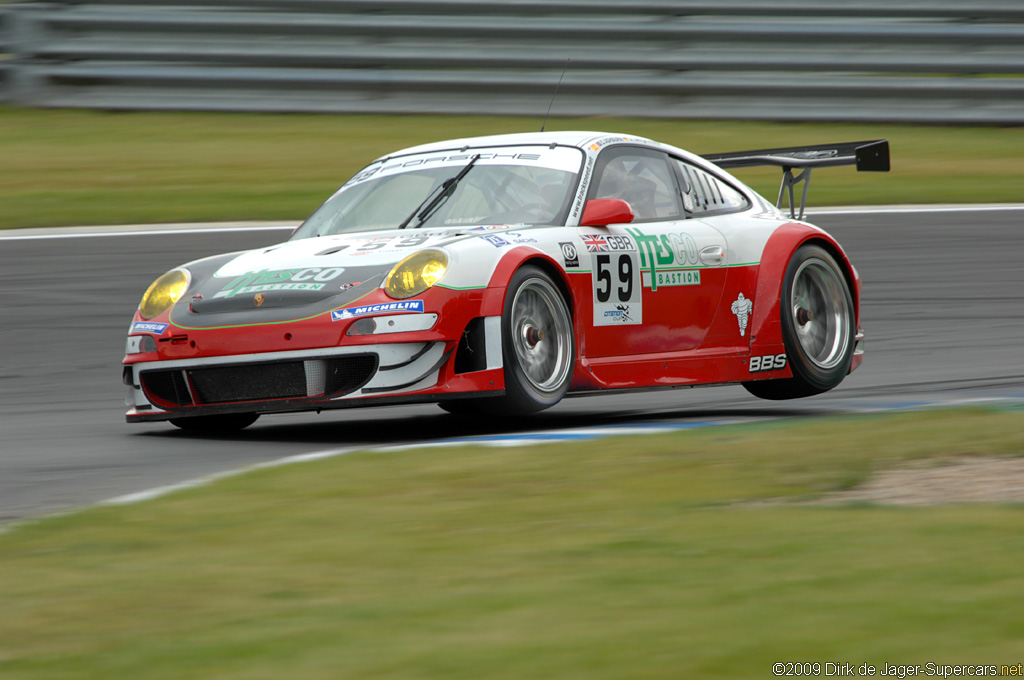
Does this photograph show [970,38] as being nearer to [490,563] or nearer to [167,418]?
[167,418]

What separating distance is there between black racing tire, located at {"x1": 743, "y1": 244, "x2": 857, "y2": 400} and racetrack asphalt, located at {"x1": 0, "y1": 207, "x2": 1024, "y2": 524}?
12 cm

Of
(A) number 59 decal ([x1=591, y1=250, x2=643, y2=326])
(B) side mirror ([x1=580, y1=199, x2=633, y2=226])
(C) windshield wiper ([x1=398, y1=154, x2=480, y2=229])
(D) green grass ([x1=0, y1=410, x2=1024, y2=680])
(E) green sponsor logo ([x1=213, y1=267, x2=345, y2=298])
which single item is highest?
(C) windshield wiper ([x1=398, y1=154, x2=480, y2=229])

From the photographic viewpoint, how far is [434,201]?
7.10 m

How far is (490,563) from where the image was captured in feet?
12.2

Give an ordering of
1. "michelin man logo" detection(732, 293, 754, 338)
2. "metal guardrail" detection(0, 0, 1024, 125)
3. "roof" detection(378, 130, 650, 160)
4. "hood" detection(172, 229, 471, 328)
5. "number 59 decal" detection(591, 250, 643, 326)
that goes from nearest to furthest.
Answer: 1. "hood" detection(172, 229, 471, 328)
2. "number 59 decal" detection(591, 250, 643, 326)
3. "roof" detection(378, 130, 650, 160)
4. "michelin man logo" detection(732, 293, 754, 338)
5. "metal guardrail" detection(0, 0, 1024, 125)

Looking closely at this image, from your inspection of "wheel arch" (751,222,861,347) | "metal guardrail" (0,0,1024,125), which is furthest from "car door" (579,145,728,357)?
"metal guardrail" (0,0,1024,125)

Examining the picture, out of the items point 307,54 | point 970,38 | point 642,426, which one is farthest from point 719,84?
point 642,426

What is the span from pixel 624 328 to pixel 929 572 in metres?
3.45

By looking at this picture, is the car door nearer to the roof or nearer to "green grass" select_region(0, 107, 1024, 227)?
the roof

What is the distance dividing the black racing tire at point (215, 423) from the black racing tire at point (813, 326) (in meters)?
2.52

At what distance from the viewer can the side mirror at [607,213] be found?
6.79 meters

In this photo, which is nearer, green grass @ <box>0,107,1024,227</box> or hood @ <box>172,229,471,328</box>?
hood @ <box>172,229,471,328</box>

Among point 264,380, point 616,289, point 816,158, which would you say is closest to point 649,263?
point 616,289

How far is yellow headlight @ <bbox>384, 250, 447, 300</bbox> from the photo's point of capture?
20.0ft
